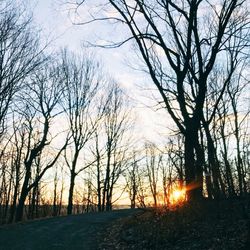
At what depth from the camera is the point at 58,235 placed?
14602 millimetres

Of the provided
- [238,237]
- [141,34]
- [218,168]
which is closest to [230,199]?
[218,168]

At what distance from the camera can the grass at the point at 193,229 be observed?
9541 millimetres

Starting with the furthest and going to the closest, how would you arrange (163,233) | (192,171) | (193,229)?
(192,171), (163,233), (193,229)

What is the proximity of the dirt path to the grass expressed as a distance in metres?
0.94

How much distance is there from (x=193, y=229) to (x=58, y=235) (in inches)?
241

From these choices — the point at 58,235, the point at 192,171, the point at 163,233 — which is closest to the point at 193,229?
the point at 163,233

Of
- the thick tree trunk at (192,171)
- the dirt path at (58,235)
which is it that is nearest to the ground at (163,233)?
the dirt path at (58,235)

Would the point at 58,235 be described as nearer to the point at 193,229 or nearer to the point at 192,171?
the point at 192,171

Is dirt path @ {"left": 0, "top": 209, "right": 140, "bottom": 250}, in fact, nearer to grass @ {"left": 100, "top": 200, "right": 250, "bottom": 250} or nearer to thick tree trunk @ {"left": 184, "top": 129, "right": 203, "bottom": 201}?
grass @ {"left": 100, "top": 200, "right": 250, "bottom": 250}

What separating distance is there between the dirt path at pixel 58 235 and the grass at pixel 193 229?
94 centimetres

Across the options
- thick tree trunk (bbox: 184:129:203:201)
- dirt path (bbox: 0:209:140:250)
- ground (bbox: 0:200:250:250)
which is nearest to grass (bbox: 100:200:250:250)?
ground (bbox: 0:200:250:250)

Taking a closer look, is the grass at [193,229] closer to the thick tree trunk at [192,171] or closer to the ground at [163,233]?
the ground at [163,233]

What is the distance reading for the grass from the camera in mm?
9541

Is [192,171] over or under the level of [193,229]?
over
